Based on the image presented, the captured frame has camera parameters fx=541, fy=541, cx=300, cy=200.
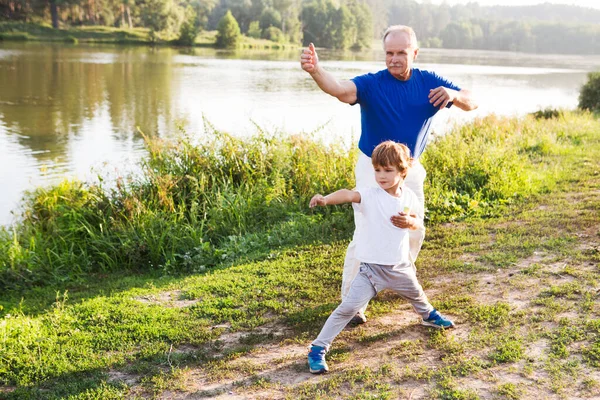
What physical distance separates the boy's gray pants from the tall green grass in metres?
2.38

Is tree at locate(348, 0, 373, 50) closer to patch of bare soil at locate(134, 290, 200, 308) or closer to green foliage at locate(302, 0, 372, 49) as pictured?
green foliage at locate(302, 0, 372, 49)

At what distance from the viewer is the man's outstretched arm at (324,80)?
144 inches

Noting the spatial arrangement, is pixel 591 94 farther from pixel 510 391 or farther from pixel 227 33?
pixel 227 33

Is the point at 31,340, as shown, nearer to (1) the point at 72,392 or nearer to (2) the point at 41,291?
(1) the point at 72,392

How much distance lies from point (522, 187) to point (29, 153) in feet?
38.2

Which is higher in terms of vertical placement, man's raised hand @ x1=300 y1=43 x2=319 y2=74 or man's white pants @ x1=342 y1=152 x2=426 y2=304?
man's raised hand @ x1=300 y1=43 x2=319 y2=74

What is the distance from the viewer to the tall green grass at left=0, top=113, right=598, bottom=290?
645 cm

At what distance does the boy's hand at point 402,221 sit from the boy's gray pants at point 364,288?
0.31 metres

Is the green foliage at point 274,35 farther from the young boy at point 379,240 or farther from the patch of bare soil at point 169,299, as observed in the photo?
the young boy at point 379,240

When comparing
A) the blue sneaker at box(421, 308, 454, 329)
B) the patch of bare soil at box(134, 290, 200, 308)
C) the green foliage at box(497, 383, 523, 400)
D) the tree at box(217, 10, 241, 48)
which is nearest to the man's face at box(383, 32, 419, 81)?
the blue sneaker at box(421, 308, 454, 329)

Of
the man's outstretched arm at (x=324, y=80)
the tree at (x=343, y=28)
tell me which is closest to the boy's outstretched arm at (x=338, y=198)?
the man's outstretched arm at (x=324, y=80)

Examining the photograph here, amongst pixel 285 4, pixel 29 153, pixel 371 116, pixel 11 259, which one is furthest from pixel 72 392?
pixel 285 4

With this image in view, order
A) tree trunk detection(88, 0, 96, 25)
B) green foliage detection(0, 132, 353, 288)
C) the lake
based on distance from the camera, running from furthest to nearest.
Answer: tree trunk detection(88, 0, 96, 25) → the lake → green foliage detection(0, 132, 353, 288)

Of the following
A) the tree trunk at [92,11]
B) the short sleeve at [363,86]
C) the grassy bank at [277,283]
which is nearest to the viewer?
the grassy bank at [277,283]
